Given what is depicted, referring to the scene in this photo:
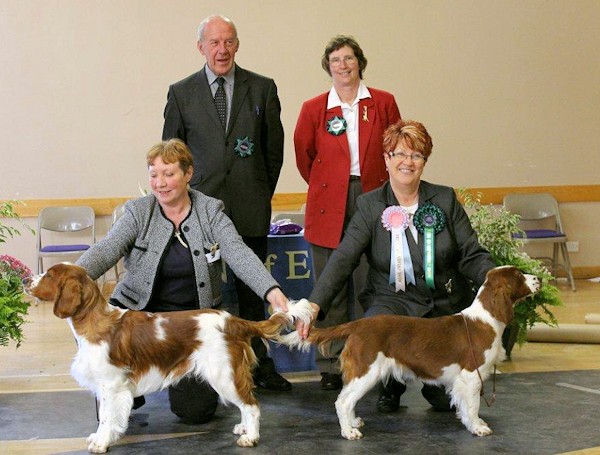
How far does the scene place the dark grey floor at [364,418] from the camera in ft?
11.1

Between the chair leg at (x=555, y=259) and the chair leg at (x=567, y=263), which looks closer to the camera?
the chair leg at (x=567, y=263)

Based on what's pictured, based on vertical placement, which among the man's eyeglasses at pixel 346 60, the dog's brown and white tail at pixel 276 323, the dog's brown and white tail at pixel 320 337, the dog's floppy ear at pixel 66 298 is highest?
the man's eyeglasses at pixel 346 60

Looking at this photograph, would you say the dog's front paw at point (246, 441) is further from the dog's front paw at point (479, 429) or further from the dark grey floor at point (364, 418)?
the dog's front paw at point (479, 429)

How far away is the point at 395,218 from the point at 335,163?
0.76m

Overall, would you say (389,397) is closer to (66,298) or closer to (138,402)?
(138,402)

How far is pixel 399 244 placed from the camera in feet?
12.5

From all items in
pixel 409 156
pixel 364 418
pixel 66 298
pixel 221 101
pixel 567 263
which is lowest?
pixel 364 418

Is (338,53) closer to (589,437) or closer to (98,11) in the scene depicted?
(589,437)

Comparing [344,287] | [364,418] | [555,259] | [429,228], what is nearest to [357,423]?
[364,418]

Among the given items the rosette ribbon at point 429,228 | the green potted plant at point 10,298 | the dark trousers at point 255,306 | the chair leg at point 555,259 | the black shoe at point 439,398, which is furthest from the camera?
the chair leg at point 555,259

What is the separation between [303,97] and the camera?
8406 mm

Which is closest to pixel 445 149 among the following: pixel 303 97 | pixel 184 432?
pixel 303 97

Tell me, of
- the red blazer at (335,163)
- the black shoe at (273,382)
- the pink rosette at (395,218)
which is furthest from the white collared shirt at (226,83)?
the black shoe at (273,382)

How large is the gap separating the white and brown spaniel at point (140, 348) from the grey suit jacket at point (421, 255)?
591 millimetres
